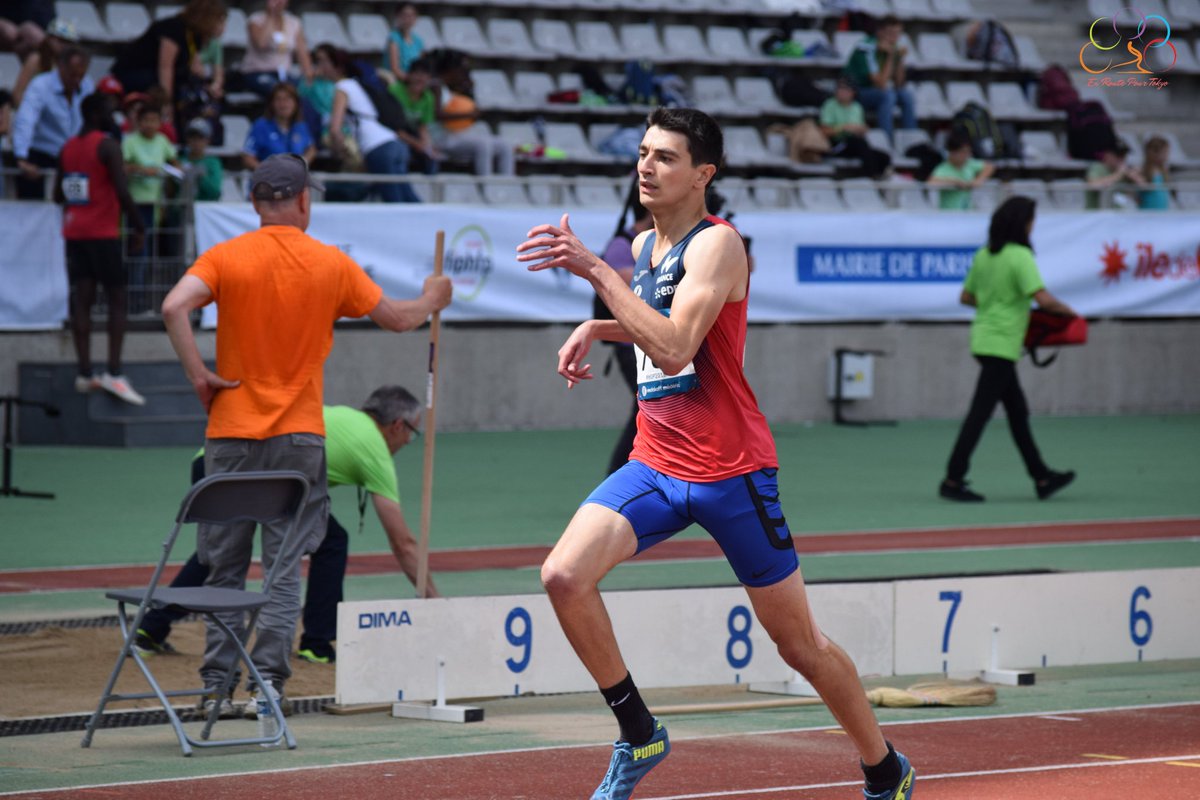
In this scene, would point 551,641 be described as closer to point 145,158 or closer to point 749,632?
point 749,632

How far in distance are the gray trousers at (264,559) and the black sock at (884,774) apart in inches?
99.9

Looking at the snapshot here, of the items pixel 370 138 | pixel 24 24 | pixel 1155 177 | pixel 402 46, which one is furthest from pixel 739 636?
pixel 1155 177

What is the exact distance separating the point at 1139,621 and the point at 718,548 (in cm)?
412

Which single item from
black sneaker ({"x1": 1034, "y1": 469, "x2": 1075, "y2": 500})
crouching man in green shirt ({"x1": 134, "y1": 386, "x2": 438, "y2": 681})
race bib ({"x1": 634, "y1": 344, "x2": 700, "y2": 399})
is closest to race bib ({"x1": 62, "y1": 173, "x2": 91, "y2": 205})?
black sneaker ({"x1": 1034, "y1": 469, "x2": 1075, "y2": 500})

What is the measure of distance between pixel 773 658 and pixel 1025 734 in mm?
1212

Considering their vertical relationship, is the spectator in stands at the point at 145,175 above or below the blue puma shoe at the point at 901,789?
above

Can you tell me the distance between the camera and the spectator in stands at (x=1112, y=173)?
23.5 meters

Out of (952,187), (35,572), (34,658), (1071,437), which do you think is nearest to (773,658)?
(34,658)

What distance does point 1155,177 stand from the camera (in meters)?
24.1

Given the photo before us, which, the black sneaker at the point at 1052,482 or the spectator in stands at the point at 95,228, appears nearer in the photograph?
the black sneaker at the point at 1052,482

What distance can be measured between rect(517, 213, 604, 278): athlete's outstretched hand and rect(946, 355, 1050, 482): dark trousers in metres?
9.51

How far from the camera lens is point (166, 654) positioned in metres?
8.48

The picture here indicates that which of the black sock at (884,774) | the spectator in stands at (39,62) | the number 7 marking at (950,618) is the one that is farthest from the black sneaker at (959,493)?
the black sock at (884,774)

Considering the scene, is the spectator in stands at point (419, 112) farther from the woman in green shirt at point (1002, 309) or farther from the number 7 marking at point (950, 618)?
the number 7 marking at point (950, 618)
